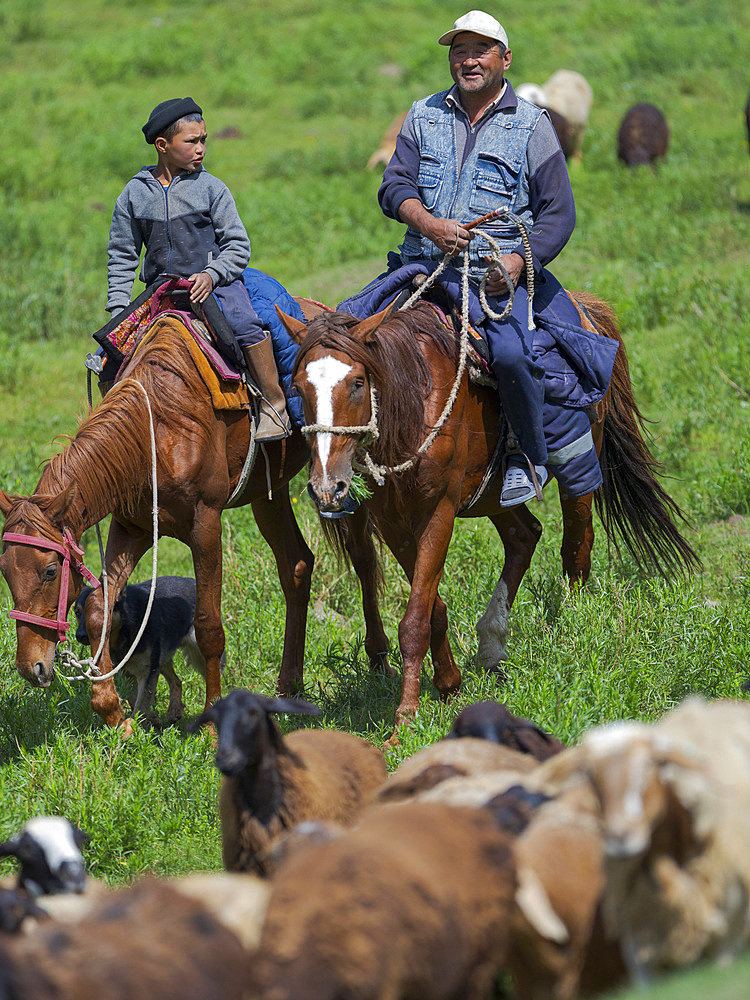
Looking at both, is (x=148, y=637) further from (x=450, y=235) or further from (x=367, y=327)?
(x=450, y=235)

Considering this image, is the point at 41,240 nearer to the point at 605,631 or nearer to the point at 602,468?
the point at 602,468

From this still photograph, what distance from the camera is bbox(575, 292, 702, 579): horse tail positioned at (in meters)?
8.12

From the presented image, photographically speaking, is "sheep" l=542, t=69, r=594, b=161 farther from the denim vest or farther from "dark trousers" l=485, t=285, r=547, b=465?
"dark trousers" l=485, t=285, r=547, b=465

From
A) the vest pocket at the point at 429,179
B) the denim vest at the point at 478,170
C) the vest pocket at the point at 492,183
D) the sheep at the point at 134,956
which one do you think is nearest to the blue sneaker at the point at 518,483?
the denim vest at the point at 478,170

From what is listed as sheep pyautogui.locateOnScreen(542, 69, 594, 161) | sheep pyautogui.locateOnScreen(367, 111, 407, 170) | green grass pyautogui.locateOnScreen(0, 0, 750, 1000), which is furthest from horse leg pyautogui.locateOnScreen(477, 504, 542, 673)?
sheep pyautogui.locateOnScreen(542, 69, 594, 161)

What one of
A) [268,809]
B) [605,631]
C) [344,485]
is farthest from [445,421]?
[268,809]

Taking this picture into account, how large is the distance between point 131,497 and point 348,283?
343 inches

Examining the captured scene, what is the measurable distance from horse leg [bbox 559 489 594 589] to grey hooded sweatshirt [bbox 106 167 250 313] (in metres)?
2.63

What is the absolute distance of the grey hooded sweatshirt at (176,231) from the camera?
22.8ft

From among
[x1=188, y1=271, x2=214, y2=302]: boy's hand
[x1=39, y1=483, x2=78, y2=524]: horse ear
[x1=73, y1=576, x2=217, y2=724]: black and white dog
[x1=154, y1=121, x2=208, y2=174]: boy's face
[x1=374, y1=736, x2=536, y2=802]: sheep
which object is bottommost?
[x1=73, y1=576, x2=217, y2=724]: black and white dog

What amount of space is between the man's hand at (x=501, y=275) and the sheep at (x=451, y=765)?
281cm

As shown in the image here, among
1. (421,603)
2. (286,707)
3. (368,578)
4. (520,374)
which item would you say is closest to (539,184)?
(520,374)

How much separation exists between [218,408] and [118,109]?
16.9m

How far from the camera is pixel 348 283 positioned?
48.8ft
